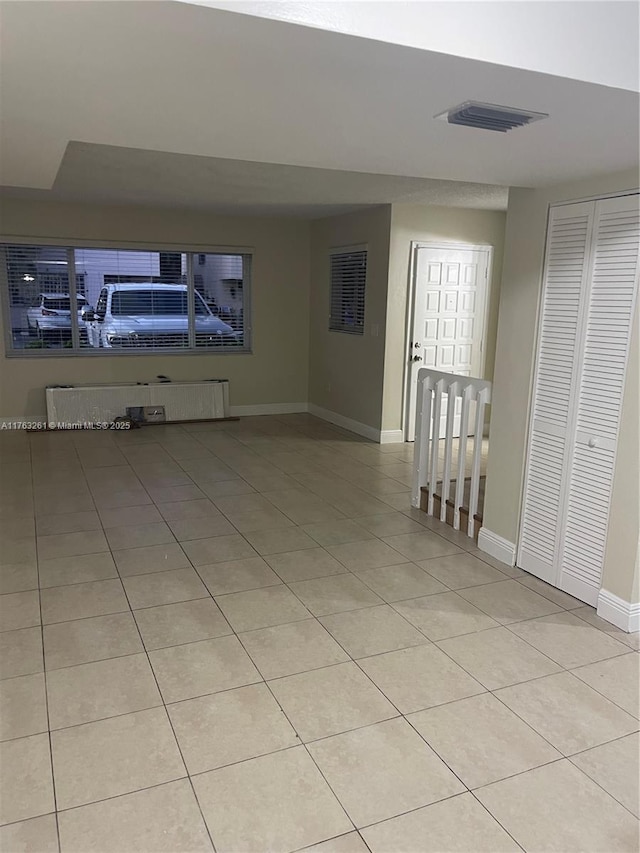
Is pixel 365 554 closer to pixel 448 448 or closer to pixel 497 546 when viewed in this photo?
pixel 497 546

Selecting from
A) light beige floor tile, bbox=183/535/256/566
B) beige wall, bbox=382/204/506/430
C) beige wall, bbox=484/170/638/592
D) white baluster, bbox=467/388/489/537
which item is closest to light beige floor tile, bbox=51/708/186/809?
light beige floor tile, bbox=183/535/256/566

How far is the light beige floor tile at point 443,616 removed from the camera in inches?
112

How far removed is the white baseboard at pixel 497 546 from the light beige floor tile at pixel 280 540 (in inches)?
40.7

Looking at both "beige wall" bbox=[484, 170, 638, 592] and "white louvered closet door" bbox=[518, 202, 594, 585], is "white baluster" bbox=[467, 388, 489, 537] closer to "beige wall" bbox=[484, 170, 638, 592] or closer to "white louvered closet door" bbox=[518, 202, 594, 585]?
"beige wall" bbox=[484, 170, 638, 592]

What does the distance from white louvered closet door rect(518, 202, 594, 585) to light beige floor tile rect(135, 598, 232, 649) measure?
1741mm

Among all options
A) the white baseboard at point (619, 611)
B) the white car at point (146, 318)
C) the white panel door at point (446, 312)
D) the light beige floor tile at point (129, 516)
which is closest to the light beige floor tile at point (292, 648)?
the white baseboard at point (619, 611)

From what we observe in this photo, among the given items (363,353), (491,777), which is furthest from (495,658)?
(363,353)

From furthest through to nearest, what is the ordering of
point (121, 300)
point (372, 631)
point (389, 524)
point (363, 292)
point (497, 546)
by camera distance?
point (121, 300) < point (363, 292) < point (389, 524) < point (497, 546) < point (372, 631)

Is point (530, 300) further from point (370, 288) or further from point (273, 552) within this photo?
point (370, 288)

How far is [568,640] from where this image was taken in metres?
2.80

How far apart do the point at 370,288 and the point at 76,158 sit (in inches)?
128

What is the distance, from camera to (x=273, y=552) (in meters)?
3.68

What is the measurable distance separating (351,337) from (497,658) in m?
4.72

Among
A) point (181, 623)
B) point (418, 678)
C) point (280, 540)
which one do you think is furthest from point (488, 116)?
point (280, 540)
